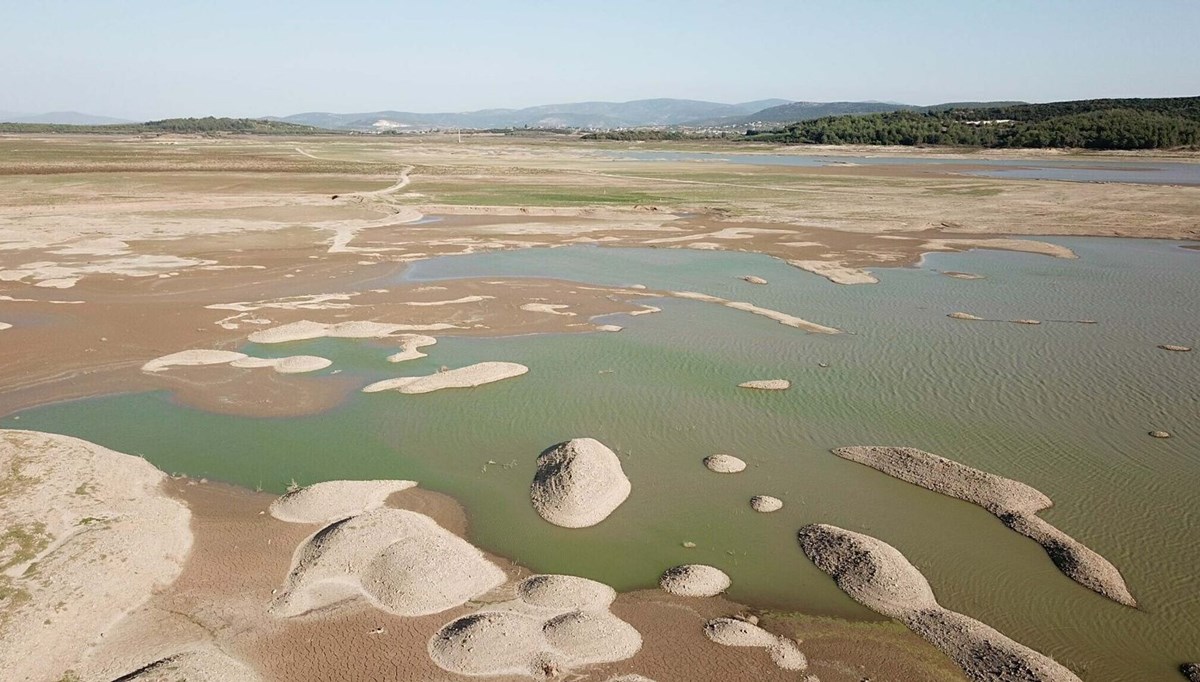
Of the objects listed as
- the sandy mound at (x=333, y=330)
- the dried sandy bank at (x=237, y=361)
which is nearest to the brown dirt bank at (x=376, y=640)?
the dried sandy bank at (x=237, y=361)

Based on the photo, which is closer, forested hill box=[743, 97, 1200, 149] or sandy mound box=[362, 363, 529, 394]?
sandy mound box=[362, 363, 529, 394]

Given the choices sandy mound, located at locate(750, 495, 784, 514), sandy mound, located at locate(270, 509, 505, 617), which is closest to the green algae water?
sandy mound, located at locate(750, 495, 784, 514)

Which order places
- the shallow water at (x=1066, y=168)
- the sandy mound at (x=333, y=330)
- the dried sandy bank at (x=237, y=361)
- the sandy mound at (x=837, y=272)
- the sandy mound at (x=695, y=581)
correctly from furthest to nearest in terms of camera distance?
1. the shallow water at (x=1066, y=168)
2. the sandy mound at (x=837, y=272)
3. the sandy mound at (x=333, y=330)
4. the dried sandy bank at (x=237, y=361)
5. the sandy mound at (x=695, y=581)

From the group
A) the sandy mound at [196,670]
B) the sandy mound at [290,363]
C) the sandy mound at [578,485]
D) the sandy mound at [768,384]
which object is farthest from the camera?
the sandy mound at [290,363]

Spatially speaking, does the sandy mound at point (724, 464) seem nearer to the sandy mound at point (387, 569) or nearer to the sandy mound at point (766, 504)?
the sandy mound at point (766, 504)

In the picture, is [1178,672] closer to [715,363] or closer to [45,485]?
[715,363]

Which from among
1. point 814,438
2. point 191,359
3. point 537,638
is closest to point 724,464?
point 814,438

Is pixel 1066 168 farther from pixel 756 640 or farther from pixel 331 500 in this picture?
pixel 331 500

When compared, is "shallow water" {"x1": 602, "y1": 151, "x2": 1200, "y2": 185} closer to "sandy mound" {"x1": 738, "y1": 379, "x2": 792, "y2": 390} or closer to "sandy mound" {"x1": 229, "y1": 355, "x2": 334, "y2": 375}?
"sandy mound" {"x1": 738, "y1": 379, "x2": 792, "y2": 390}
